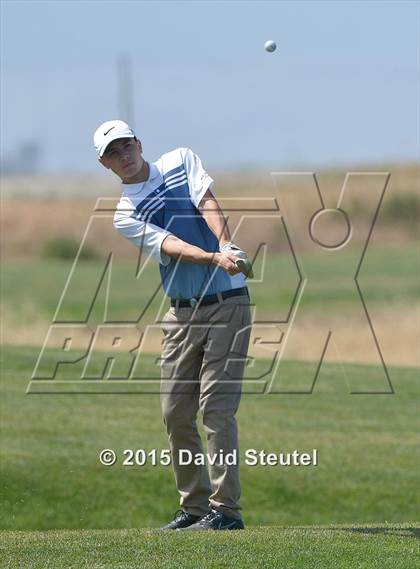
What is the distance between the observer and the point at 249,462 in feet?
41.0

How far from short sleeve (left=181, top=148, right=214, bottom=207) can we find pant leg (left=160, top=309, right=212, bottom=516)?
29.1 inches

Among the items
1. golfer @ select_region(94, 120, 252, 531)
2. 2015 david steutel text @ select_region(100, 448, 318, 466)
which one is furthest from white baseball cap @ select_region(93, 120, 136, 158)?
2015 david steutel text @ select_region(100, 448, 318, 466)

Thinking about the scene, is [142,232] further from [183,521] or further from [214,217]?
[183,521]

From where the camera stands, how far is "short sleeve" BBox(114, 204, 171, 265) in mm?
7981

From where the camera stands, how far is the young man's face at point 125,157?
26.2 ft

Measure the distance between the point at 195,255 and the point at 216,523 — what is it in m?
1.68

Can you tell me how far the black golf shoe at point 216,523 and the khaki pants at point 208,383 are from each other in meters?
0.05

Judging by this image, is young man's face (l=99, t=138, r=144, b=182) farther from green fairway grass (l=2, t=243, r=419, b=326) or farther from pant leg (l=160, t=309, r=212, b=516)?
green fairway grass (l=2, t=243, r=419, b=326)

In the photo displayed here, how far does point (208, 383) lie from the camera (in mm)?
8070

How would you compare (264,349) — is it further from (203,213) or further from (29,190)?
(29,190)

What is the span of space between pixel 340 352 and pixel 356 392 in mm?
9372

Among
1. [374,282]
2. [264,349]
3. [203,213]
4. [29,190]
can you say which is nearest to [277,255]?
[374,282]

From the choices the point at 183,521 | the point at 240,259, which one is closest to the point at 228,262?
the point at 240,259

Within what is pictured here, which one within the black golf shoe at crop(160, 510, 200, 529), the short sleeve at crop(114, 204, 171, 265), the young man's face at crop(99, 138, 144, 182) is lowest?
the black golf shoe at crop(160, 510, 200, 529)
